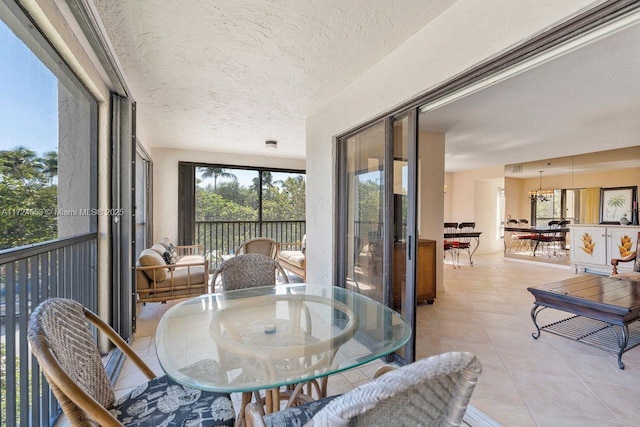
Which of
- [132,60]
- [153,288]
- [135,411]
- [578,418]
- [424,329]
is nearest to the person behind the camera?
[135,411]

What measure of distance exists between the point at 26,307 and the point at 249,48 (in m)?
2.04

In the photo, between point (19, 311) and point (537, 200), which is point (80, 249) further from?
point (537, 200)

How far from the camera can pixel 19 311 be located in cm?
133

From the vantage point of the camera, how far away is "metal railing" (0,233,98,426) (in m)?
1.23

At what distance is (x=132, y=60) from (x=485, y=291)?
521cm

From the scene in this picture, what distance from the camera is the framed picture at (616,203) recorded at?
20.1 ft

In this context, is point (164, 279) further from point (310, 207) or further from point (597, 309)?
point (597, 309)

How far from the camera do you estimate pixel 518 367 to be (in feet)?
7.63

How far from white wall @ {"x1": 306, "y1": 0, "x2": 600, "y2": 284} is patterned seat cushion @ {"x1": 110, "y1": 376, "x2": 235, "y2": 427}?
6.75ft

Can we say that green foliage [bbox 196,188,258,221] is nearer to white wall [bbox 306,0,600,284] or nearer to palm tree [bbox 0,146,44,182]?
white wall [bbox 306,0,600,284]

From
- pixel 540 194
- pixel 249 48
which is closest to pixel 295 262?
pixel 249 48

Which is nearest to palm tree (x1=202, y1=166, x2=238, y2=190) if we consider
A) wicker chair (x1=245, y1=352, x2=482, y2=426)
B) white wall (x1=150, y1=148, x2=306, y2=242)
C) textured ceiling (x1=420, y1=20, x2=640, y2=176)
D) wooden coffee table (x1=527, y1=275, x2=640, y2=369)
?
white wall (x1=150, y1=148, x2=306, y2=242)

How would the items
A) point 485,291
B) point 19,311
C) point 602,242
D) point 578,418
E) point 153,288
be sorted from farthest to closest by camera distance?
point 602,242 < point 485,291 < point 153,288 < point 578,418 < point 19,311

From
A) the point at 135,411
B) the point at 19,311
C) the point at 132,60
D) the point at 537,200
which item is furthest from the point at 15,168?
the point at 537,200
